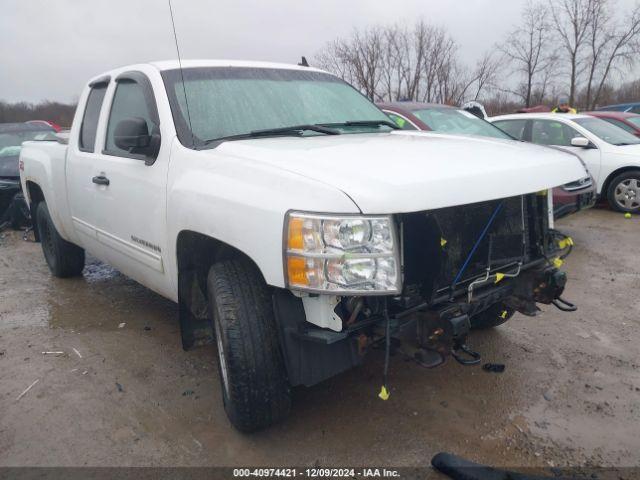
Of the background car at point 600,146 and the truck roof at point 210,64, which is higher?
the truck roof at point 210,64

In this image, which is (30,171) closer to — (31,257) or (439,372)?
(31,257)

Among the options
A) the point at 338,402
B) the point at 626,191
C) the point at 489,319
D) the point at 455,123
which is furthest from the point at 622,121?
the point at 338,402

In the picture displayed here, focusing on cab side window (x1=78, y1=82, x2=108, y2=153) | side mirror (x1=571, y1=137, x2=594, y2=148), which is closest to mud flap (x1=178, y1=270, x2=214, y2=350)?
cab side window (x1=78, y1=82, x2=108, y2=153)

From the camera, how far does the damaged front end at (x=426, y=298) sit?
2252 mm

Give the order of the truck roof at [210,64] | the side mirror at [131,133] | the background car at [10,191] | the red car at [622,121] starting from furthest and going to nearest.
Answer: the red car at [622,121] → the background car at [10,191] → the truck roof at [210,64] → the side mirror at [131,133]

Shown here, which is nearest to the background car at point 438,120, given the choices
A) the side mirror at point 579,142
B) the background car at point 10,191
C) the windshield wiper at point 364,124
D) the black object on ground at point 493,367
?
the side mirror at point 579,142

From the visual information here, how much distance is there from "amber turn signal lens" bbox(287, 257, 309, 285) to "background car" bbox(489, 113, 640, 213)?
6809 millimetres

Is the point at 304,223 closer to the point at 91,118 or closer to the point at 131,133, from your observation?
the point at 131,133

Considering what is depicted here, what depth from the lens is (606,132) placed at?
8.35 meters

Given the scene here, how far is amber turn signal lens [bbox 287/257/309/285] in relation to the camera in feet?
6.90

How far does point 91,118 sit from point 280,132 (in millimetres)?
2013

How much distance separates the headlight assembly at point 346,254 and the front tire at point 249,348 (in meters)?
0.42

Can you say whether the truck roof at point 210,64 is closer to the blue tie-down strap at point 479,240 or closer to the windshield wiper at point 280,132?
the windshield wiper at point 280,132

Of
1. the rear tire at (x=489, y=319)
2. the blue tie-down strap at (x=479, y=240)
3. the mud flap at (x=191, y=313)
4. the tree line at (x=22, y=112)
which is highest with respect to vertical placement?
the tree line at (x=22, y=112)
